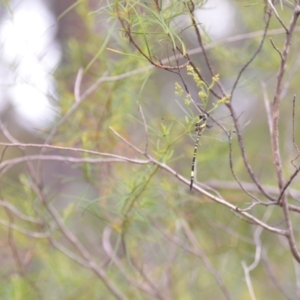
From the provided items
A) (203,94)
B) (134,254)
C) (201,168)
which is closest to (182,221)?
(134,254)

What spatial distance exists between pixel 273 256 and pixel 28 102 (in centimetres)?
75

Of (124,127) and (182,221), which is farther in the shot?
(124,127)

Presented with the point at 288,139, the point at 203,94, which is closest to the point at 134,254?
the point at 288,139

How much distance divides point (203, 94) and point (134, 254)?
26.1 inches

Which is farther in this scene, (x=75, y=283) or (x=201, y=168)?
(x=201, y=168)

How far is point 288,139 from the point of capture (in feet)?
4.24

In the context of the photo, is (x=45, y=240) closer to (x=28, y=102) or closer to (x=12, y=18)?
(x=28, y=102)

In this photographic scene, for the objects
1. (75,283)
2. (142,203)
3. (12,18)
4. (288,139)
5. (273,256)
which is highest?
(288,139)

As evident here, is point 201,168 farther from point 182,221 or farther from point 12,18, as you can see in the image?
point 12,18

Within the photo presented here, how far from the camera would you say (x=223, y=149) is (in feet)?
3.63

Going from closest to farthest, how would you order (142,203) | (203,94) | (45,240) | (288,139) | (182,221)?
(203,94), (142,203), (182,221), (45,240), (288,139)

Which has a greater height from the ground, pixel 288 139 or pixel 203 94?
pixel 288 139

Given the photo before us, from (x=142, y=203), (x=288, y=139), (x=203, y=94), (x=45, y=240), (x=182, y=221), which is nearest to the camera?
(x=203, y=94)

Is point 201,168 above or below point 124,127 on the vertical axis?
above
